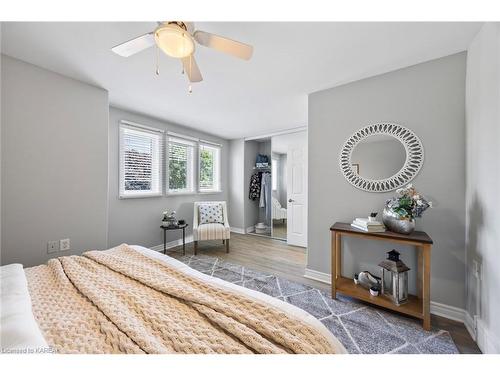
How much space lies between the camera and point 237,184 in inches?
189

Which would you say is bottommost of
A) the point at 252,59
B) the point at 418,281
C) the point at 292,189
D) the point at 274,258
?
the point at 274,258

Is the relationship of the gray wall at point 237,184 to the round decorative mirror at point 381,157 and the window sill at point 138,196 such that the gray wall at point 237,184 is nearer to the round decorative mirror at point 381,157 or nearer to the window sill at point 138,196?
the window sill at point 138,196

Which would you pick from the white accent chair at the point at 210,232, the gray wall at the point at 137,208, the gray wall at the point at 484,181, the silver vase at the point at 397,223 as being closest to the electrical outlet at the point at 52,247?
the gray wall at the point at 137,208

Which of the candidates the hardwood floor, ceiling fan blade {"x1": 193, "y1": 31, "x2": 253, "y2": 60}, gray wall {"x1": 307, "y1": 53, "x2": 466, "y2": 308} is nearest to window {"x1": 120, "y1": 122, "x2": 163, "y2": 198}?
the hardwood floor

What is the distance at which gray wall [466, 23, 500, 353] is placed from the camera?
3.97ft

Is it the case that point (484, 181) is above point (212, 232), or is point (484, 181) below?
above

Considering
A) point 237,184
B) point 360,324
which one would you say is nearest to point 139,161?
point 237,184

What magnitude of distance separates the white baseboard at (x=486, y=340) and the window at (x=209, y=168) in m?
3.95

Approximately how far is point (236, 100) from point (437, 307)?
9.68 ft

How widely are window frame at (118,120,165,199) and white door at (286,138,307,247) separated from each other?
2337 millimetres

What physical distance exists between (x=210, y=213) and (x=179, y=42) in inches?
111

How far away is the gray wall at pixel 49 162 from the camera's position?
1725mm

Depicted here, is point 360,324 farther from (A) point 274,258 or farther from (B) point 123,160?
(B) point 123,160
